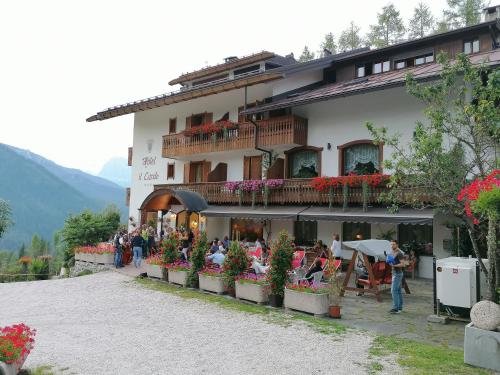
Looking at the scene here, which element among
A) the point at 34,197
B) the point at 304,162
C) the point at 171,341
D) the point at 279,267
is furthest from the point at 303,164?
the point at 34,197

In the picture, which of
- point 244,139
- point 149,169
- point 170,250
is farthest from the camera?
point 149,169

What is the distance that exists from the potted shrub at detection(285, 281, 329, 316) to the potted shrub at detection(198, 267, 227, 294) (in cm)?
258

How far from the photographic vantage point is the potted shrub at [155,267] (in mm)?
15516

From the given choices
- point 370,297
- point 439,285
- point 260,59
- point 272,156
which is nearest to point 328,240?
point 272,156

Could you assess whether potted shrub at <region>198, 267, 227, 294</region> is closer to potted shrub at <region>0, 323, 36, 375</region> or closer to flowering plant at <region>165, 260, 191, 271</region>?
flowering plant at <region>165, 260, 191, 271</region>

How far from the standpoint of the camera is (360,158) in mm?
18719

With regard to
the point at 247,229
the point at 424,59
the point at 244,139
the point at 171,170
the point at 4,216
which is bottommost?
the point at 247,229

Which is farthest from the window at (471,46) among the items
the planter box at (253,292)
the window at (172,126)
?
the window at (172,126)

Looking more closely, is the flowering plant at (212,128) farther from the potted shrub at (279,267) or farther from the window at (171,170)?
the potted shrub at (279,267)

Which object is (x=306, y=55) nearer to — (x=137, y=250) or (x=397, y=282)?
(x=137, y=250)

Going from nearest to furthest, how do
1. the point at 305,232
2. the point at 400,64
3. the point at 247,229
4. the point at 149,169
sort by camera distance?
1. the point at 305,232
2. the point at 400,64
3. the point at 247,229
4. the point at 149,169

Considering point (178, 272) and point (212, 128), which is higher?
point (212, 128)

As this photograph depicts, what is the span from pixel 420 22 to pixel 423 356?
35.8 meters

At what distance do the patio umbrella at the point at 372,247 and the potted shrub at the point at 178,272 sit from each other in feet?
17.4
